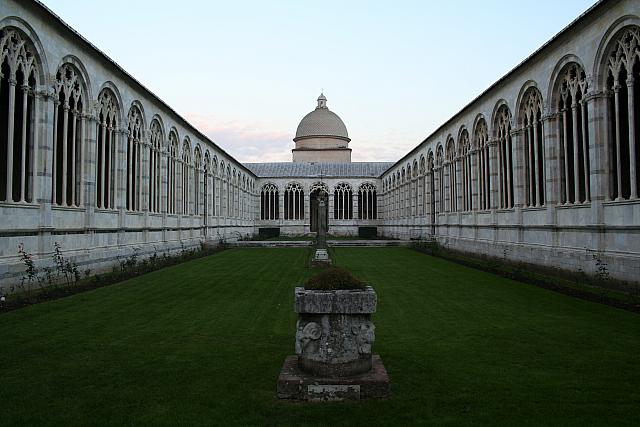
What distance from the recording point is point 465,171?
31.4 metres

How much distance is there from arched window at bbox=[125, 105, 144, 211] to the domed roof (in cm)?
4689

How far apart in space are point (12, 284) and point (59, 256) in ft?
6.84

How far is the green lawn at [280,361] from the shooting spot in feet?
17.8

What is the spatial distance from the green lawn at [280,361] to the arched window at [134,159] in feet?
36.6

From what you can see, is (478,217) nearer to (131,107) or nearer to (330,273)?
(131,107)

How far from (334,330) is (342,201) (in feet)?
187

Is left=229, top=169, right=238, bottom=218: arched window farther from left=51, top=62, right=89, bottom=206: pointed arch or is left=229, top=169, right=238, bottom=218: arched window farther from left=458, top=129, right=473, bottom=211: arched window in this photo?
left=51, top=62, right=89, bottom=206: pointed arch

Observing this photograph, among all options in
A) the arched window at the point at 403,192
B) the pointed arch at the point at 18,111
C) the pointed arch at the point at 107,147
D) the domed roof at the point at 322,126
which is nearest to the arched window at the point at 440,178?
the arched window at the point at 403,192

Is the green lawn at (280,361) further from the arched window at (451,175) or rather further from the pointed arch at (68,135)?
the arched window at (451,175)

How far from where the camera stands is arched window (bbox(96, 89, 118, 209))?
20953 millimetres

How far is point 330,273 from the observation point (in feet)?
20.9

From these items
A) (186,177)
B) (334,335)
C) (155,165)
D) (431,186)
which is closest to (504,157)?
(431,186)

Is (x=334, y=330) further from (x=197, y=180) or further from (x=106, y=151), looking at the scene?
(x=197, y=180)

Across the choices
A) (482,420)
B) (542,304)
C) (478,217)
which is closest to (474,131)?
(478,217)
